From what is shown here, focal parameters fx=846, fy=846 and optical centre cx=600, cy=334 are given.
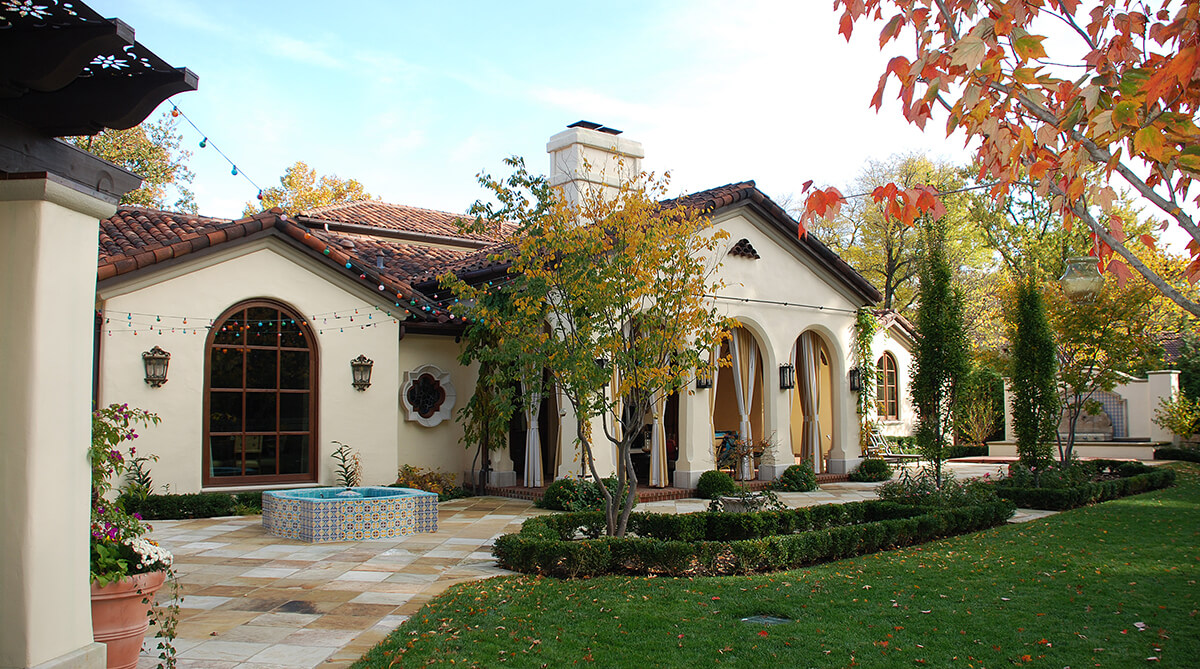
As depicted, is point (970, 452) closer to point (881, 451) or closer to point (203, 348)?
point (881, 451)

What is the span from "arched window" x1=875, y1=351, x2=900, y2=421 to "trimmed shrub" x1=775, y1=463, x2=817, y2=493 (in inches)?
351

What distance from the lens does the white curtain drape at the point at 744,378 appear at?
15.0 meters

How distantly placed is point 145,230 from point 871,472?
13454mm

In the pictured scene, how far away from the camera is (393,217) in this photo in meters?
20.1

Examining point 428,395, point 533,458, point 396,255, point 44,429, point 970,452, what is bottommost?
point 970,452

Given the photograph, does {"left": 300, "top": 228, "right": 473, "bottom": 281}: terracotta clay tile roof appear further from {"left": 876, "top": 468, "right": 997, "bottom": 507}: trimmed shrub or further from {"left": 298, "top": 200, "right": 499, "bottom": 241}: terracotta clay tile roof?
{"left": 876, "top": 468, "right": 997, "bottom": 507}: trimmed shrub

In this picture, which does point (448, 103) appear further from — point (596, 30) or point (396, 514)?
point (396, 514)

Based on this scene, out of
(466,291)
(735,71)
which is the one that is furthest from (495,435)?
(735,71)

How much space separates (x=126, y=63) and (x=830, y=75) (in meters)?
3.60

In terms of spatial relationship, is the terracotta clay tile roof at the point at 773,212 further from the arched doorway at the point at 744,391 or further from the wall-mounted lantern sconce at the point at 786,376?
the wall-mounted lantern sconce at the point at 786,376

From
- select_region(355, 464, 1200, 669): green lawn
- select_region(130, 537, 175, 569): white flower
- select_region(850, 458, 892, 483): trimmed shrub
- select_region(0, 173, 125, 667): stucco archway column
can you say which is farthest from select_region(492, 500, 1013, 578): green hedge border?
select_region(850, 458, 892, 483): trimmed shrub

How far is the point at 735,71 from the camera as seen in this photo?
6.01 metres

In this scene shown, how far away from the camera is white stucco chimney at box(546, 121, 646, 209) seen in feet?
44.7

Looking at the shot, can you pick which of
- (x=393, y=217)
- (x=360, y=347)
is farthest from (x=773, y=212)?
(x=393, y=217)
